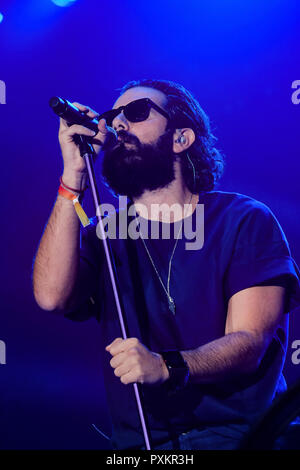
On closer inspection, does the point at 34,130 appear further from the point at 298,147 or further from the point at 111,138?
the point at 298,147

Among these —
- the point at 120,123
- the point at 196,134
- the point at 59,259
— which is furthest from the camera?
the point at 196,134

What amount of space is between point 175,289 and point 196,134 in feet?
3.14

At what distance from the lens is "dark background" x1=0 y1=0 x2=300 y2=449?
8.50 ft

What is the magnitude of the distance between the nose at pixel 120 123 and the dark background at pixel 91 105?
0.61m

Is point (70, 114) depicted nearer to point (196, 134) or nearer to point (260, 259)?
point (260, 259)

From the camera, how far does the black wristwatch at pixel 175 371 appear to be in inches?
49.9

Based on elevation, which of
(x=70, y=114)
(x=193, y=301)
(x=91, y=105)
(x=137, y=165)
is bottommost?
(x=193, y=301)

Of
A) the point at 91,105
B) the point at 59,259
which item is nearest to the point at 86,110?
the point at 59,259

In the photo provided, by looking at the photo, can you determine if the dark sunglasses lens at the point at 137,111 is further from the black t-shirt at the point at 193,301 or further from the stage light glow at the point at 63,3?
the stage light glow at the point at 63,3

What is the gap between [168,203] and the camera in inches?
83.5

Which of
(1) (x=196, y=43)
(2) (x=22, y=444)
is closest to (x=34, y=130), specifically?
(1) (x=196, y=43)

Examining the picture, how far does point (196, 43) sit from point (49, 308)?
1.75 meters

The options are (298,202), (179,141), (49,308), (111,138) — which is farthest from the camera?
(298,202)

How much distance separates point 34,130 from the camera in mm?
2633
